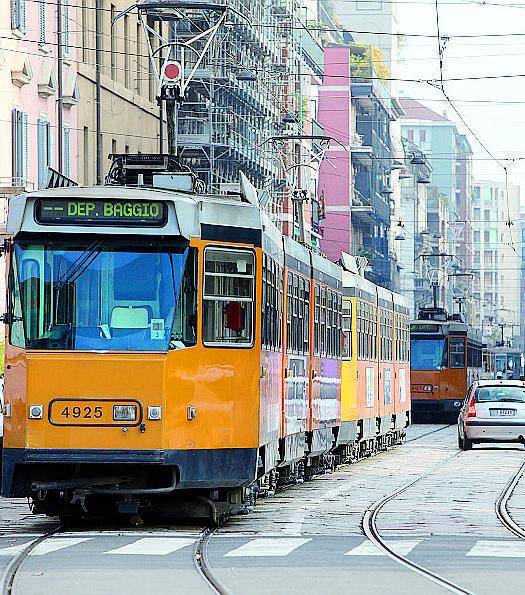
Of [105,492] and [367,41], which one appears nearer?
[105,492]

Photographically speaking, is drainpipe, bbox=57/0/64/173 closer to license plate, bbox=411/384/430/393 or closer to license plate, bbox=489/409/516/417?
license plate, bbox=489/409/516/417

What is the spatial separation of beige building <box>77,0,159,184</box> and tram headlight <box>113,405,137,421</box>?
29.7m

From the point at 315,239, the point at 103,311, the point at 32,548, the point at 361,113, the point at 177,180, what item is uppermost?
the point at 361,113

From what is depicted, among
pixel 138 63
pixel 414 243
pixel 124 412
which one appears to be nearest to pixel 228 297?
pixel 124 412

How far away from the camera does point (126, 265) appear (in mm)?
16422

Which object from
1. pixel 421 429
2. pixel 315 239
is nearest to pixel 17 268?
pixel 421 429

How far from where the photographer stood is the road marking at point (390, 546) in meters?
14.6

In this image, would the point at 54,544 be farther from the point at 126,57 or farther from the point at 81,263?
the point at 126,57

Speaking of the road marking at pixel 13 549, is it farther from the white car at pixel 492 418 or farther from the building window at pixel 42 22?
the building window at pixel 42 22

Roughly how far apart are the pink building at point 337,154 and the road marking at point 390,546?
305 ft

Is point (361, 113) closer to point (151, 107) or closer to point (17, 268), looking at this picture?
point (151, 107)

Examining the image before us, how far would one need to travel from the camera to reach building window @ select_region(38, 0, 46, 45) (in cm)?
4253

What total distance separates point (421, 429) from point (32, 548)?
3971 cm

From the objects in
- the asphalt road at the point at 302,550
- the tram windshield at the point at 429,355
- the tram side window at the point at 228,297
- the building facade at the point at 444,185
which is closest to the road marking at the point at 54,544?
the asphalt road at the point at 302,550
